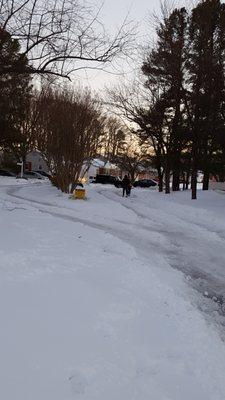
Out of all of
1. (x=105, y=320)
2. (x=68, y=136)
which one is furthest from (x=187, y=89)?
(x=105, y=320)

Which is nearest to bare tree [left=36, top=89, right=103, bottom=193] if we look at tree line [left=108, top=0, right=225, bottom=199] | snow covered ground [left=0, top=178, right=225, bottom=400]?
tree line [left=108, top=0, right=225, bottom=199]

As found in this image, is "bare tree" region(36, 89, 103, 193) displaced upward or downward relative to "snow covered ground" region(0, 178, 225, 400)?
upward

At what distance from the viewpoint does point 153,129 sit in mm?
38438

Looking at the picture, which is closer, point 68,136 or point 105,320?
point 105,320

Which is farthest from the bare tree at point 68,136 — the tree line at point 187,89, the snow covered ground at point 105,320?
the snow covered ground at point 105,320

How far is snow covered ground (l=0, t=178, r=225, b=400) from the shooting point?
165 inches

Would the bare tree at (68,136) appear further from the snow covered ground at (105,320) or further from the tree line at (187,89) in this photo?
the snow covered ground at (105,320)

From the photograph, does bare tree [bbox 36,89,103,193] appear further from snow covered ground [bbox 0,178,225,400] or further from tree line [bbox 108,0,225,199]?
snow covered ground [bbox 0,178,225,400]

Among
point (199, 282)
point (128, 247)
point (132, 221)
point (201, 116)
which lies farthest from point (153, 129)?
point (199, 282)

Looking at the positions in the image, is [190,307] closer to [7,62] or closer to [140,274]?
[140,274]

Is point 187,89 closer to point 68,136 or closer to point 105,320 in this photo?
point 68,136

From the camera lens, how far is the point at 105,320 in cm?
567

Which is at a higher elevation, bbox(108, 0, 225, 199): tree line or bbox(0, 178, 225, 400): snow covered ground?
bbox(108, 0, 225, 199): tree line

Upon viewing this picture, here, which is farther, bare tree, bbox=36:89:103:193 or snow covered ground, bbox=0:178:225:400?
bare tree, bbox=36:89:103:193
